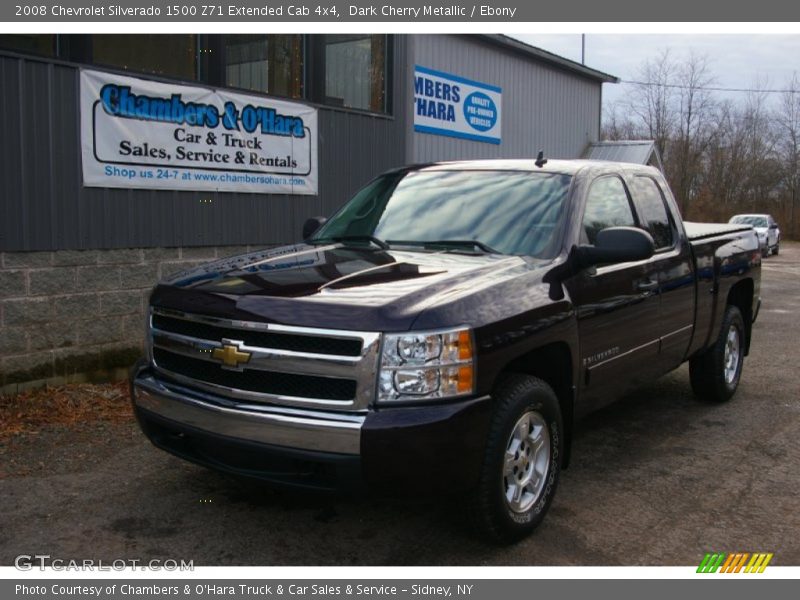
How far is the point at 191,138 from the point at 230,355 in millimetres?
4810

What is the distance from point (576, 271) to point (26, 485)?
3408mm

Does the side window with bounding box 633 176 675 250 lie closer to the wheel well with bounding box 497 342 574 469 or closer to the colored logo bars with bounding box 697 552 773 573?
the wheel well with bounding box 497 342 574 469

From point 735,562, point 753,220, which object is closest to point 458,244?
point 735,562

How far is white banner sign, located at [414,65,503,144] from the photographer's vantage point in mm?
12406

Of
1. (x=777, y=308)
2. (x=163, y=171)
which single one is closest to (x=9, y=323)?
(x=163, y=171)

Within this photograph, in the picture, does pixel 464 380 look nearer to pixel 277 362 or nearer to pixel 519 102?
pixel 277 362

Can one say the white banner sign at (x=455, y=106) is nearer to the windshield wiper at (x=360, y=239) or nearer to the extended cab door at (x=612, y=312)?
the extended cab door at (x=612, y=312)

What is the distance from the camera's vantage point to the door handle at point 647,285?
16.5ft

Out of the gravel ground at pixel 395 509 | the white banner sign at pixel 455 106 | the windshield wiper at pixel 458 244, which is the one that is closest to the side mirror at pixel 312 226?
the windshield wiper at pixel 458 244

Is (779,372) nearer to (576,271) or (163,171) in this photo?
(576,271)

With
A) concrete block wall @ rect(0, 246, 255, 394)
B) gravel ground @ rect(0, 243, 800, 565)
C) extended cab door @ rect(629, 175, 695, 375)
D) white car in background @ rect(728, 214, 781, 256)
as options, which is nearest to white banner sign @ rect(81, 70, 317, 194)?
concrete block wall @ rect(0, 246, 255, 394)

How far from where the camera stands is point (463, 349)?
3.40m

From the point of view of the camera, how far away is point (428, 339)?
11.0ft

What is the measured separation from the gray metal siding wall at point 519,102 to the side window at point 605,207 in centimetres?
637
